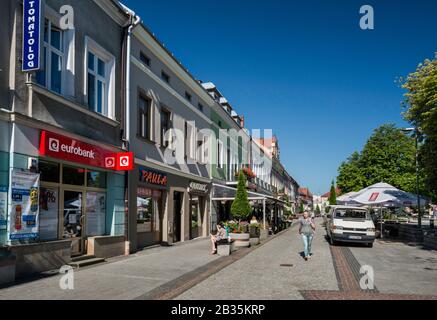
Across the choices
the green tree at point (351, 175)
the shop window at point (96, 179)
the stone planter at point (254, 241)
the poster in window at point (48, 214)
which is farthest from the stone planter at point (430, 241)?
the green tree at point (351, 175)

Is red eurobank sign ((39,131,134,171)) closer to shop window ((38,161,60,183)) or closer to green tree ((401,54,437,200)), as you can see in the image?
shop window ((38,161,60,183))

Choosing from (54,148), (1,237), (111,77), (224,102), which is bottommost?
(1,237)

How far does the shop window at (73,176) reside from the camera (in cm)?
1220

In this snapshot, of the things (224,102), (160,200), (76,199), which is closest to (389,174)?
(224,102)

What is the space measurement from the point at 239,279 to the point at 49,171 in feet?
18.6

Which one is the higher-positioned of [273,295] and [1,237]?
[1,237]

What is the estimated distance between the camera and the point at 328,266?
1271 centimetres

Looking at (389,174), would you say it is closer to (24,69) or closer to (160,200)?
(160,200)

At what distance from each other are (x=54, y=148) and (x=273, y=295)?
21.6ft

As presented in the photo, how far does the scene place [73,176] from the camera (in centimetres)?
1262

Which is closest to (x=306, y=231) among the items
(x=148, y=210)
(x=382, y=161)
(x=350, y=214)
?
(x=148, y=210)

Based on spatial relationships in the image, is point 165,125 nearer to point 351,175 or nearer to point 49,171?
point 49,171

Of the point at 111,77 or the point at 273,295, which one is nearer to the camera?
Result: the point at 273,295

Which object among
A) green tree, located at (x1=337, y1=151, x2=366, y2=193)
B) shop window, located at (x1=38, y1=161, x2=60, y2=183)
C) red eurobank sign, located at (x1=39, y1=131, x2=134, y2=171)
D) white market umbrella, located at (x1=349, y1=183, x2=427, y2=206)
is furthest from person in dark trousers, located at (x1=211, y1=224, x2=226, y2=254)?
green tree, located at (x1=337, y1=151, x2=366, y2=193)
